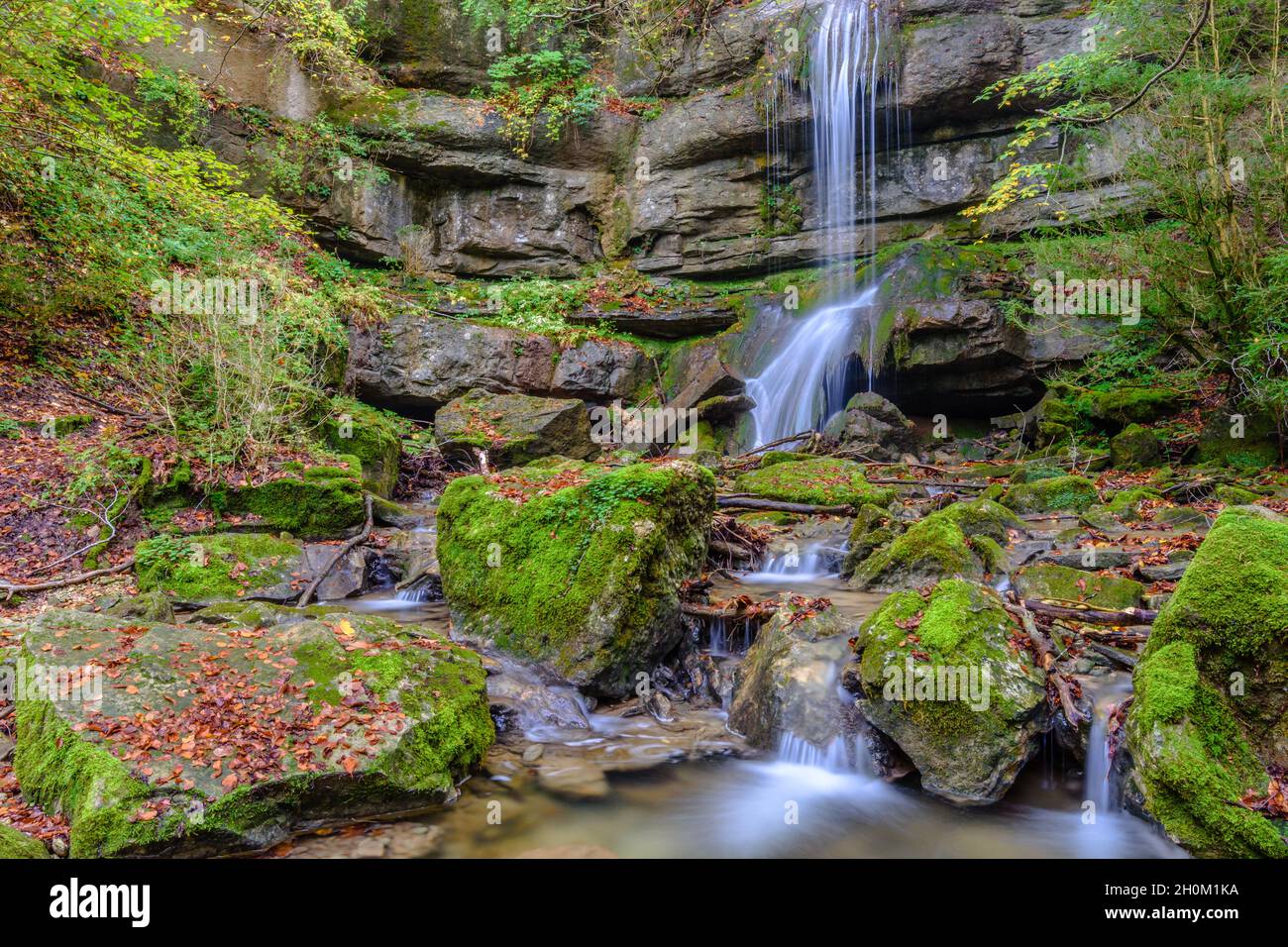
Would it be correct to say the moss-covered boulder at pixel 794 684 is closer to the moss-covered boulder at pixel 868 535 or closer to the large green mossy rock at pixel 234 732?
the large green mossy rock at pixel 234 732

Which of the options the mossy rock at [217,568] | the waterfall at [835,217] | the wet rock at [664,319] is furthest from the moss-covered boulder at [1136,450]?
the mossy rock at [217,568]

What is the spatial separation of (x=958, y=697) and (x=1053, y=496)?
6699mm

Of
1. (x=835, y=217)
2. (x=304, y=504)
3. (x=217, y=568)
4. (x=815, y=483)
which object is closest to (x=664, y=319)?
(x=835, y=217)

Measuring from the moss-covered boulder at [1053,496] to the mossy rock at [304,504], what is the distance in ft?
28.0

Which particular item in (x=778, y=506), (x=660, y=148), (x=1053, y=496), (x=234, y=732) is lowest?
(x=234, y=732)

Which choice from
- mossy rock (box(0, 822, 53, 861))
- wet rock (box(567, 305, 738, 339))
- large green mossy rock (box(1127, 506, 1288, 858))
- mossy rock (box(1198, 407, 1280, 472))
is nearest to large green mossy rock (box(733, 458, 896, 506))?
mossy rock (box(1198, 407, 1280, 472))

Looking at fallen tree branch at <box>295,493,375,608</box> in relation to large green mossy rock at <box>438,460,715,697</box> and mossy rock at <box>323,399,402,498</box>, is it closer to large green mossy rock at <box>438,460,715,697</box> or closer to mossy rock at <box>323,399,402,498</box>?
mossy rock at <box>323,399,402,498</box>

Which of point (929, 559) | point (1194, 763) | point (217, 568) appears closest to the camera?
point (1194, 763)

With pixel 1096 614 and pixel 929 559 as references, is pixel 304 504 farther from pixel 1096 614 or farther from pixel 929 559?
pixel 1096 614

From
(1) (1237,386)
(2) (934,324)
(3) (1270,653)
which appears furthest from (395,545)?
(1) (1237,386)

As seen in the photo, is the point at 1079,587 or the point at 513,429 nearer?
the point at 1079,587

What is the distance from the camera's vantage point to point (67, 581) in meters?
5.57

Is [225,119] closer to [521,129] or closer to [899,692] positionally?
[521,129]

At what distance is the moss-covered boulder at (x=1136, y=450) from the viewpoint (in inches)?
405
